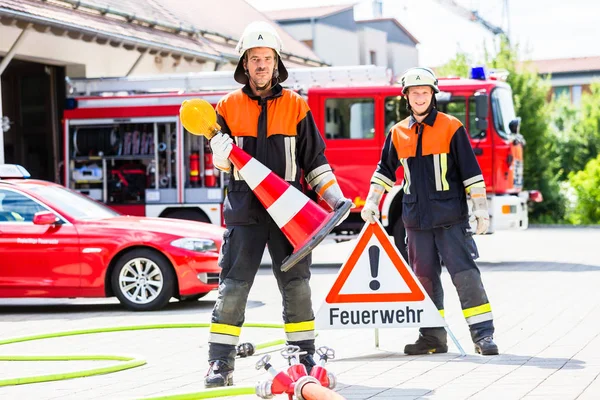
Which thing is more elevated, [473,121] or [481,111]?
[481,111]

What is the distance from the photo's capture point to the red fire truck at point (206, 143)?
17.8 metres

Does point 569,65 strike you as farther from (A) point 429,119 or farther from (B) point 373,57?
(A) point 429,119

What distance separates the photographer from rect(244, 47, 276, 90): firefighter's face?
6.77 m

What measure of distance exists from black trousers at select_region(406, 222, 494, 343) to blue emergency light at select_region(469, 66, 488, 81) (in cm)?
1021

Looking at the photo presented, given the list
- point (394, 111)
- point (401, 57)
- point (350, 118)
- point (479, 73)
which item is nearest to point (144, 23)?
point (350, 118)

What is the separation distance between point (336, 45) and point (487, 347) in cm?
4056

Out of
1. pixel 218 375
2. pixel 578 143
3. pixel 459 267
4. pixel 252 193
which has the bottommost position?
pixel 218 375

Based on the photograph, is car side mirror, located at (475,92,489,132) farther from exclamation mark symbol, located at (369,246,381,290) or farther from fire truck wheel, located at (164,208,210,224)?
exclamation mark symbol, located at (369,246,381,290)

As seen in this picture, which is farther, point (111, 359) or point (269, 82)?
point (111, 359)

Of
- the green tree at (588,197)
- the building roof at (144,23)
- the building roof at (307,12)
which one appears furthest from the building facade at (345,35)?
the building roof at (144,23)

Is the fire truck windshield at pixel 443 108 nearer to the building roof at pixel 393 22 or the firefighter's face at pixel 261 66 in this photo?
the firefighter's face at pixel 261 66

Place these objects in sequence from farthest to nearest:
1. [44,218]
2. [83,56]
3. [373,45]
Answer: [373,45]
[83,56]
[44,218]

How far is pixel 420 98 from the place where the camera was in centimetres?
839

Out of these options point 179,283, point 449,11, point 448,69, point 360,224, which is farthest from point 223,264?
point 449,11
